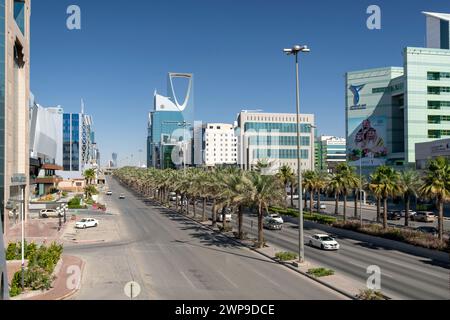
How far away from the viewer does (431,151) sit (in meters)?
70.3

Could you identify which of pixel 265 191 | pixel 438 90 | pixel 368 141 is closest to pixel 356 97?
pixel 368 141

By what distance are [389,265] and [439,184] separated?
9.10m

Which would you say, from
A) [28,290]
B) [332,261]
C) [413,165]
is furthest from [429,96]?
[28,290]

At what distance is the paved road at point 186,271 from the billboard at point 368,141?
6382 cm

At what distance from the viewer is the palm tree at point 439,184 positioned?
32594 millimetres

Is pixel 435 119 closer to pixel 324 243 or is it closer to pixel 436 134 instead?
pixel 436 134

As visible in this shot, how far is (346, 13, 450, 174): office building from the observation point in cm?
8550

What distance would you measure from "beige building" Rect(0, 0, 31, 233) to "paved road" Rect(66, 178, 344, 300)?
39.1 feet

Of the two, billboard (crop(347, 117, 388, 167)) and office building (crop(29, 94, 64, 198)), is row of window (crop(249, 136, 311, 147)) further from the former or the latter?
office building (crop(29, 94, 64, 198))

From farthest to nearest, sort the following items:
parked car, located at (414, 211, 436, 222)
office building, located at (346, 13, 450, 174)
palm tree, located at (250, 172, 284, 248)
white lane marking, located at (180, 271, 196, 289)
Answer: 1. office building, located at (346, 13, 450, 174)
2. parked car, located at (414, 211, 436, 222)
3. palm tree, located at (250, 172, 284, 248)
4. white lane marking, located at (180, 271, 196, 289)

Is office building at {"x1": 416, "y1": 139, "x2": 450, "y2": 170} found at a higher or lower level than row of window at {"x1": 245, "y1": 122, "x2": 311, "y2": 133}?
lower

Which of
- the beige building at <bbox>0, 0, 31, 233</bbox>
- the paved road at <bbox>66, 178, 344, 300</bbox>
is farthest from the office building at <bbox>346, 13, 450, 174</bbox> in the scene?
the beige building at <bbox>0, 0, 31, 233</bbox>
